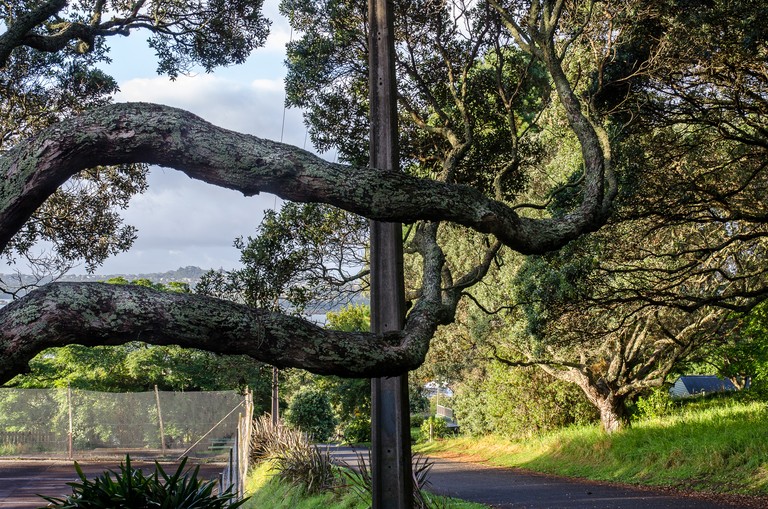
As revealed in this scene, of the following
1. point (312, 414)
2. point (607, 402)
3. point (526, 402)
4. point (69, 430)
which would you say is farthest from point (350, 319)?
point (607, 402)

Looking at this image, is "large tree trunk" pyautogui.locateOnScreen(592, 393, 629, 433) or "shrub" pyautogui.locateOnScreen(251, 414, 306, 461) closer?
"shrub" pyautogui.locateOnScreen(251, 414, 306, 461)

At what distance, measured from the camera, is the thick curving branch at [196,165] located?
11.5 ft

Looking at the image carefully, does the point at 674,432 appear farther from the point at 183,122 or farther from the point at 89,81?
the point at 183,122

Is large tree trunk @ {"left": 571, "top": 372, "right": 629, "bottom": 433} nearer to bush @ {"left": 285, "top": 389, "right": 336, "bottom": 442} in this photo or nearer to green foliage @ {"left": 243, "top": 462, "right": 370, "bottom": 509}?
green foliage @ {"left": 243, "top": 462, "right": 370, "bottom": 509}

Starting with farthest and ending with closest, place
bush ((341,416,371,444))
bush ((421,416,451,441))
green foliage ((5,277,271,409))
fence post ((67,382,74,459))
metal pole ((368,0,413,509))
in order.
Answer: bush ((421,416,451,441)), bush ((341,416,371,444)), green foliage ((5,277,271,409)), fence post ((67,382,74,459)), metal pole ((368,0,413,509))

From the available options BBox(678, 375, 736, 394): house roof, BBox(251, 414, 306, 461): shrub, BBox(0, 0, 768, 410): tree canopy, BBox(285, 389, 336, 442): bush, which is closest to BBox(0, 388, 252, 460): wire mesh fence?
BBox(251, 414, 306, 461): shrub

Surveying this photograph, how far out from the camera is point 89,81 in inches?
466

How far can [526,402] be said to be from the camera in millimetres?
26750

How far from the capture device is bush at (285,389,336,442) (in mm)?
34844

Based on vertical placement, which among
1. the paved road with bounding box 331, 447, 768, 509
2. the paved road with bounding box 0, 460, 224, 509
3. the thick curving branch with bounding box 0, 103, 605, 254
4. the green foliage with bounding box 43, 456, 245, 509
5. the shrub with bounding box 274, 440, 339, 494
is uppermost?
the thick curving branch with bounding box 0, 103, 605, 254

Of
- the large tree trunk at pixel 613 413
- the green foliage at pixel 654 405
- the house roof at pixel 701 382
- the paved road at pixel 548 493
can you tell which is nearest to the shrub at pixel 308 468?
the paved road at pixel 548 493

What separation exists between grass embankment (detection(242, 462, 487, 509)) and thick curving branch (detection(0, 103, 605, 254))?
666 centimetres

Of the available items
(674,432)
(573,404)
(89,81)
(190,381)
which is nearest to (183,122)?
(89,81)

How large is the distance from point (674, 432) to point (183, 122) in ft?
58.7
